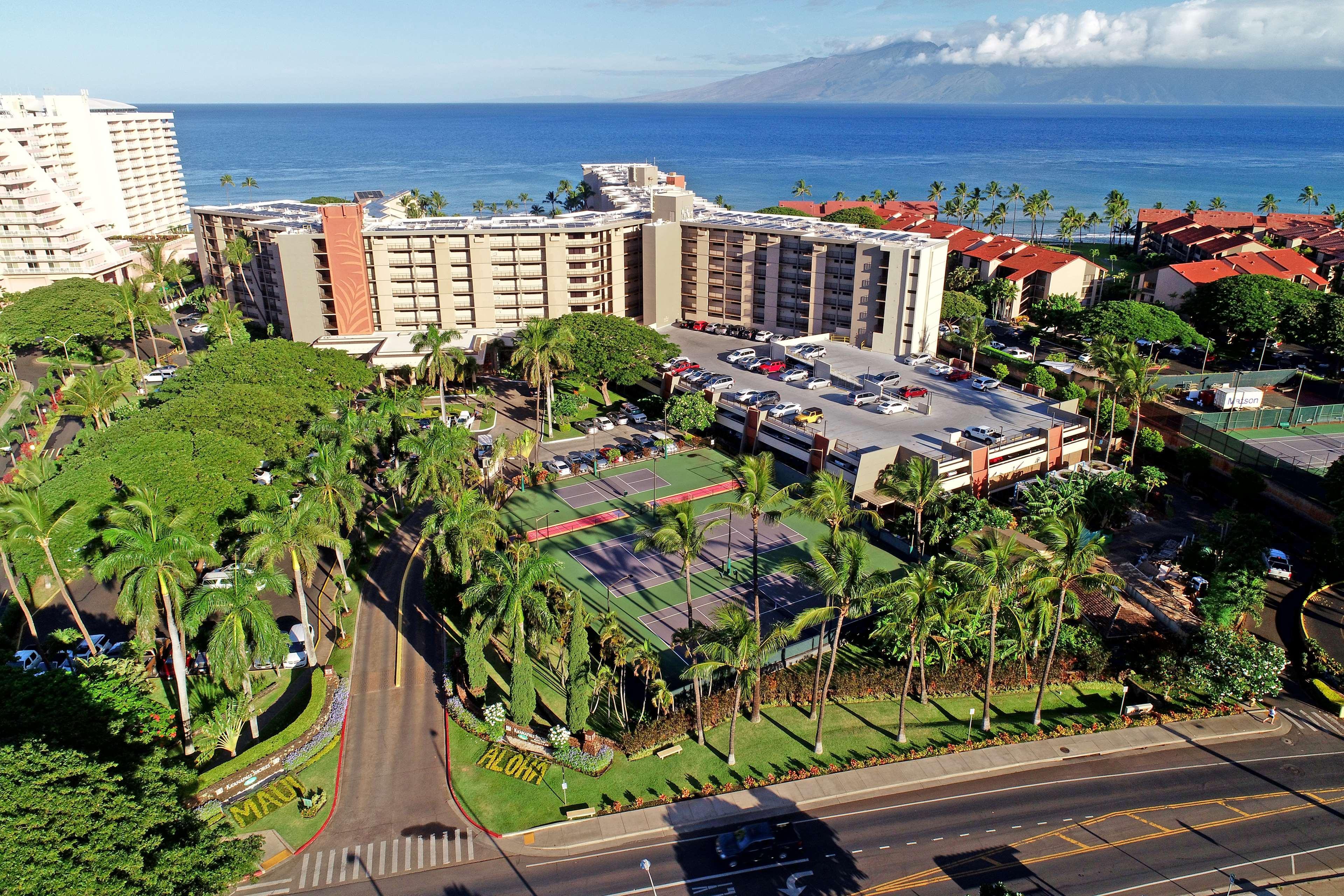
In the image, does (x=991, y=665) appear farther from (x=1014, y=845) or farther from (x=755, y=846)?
(x=755, y=846)

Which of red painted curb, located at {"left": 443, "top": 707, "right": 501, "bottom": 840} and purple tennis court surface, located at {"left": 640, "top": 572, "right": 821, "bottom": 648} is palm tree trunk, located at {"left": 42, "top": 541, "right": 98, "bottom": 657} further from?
purple tennis court surface, located at {"left": 640, "top": 572, "right": 821, "bottom": 648}

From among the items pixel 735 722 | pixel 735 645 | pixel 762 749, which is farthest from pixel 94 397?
pixel 762 749

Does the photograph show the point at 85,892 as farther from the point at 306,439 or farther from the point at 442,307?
the point at 442,307

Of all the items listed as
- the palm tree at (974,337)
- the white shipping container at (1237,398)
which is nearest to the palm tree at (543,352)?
the palm tree at (974,337)

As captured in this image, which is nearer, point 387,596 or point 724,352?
point 387,596

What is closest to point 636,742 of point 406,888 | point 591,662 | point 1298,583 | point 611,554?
point 591,662
